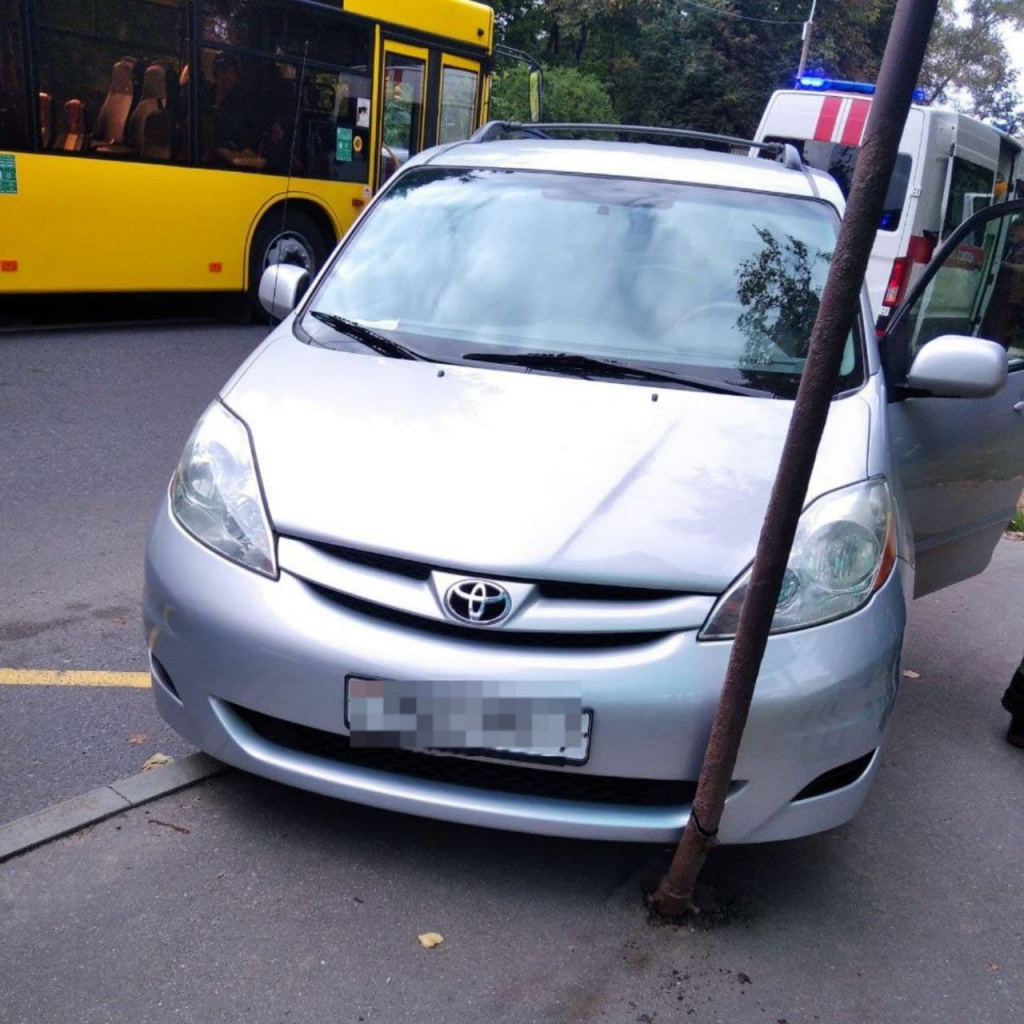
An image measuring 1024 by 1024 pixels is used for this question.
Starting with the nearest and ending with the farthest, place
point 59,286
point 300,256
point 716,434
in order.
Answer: point 716,434 < point 59,286 < point 300,256

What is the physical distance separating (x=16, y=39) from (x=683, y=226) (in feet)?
23.1

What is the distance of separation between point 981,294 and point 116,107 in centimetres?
756

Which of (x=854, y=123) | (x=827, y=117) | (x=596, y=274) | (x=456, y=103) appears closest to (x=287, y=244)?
(x=456, y=103)

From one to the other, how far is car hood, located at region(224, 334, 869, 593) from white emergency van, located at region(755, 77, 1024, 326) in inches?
283

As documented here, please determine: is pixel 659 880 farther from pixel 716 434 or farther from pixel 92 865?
pixel 92 865

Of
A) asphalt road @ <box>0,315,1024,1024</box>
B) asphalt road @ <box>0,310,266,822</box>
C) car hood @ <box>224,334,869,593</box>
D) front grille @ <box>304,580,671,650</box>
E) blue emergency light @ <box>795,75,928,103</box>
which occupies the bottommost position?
asphalt road @ <box>0,310,266,822</box>

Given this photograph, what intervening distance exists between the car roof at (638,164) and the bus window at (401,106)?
8.01 metres

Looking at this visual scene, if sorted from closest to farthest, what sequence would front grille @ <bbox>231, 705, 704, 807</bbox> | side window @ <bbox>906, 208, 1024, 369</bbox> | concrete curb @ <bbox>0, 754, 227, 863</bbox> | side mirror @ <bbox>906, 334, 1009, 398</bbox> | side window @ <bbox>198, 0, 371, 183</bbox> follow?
front grille @ <bbox>231, 705, 704, 807</bbox>
concrete curb @ <bbox>0, 754, 227, 863</bbox>
side mirror @ <bbox>906, 334, 1009, 398</bbox>
side window @ <bbox>906, 208, 1024, 369</bbox>
side window @ <bbox>198, 0, 371, 183</bbox>

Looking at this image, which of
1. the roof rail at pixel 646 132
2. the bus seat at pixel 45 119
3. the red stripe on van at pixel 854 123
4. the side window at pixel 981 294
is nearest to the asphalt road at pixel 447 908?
the side window at pixel 981 294

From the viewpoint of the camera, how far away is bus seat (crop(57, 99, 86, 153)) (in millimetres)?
9359

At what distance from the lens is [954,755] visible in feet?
13.5

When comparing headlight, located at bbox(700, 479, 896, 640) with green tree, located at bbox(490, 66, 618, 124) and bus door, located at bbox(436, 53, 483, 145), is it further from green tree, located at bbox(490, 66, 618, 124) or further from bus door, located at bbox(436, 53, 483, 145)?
green tree, located at bbox(490, 66, 618, 124)

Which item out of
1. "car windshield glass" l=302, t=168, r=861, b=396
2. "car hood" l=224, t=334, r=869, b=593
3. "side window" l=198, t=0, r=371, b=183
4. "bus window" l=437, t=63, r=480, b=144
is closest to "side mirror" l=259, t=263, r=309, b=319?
"car windshield glass" l=302, t=168, r=861, b=396

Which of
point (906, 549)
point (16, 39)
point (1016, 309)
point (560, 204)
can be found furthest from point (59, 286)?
point (906, 549)
